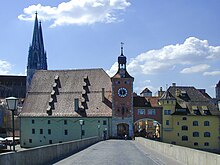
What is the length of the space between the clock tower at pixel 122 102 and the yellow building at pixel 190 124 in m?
7.78

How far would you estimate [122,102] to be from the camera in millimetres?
96000

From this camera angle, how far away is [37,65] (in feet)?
644

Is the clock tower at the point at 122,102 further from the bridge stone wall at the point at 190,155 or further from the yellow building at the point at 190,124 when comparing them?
the bridge stone wall at the point at 190,155

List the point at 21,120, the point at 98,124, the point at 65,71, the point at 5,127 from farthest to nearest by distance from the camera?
the point at 5,127 < the point at 65,71 < the point at 21,120 < the point at 98,124

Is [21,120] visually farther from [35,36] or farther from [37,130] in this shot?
[35,36]

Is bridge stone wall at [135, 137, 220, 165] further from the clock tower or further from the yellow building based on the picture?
the yellow building

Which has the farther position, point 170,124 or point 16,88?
point 16,88

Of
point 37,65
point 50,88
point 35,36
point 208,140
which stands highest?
point 35,36

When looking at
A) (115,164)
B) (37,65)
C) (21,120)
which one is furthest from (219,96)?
(115,164)

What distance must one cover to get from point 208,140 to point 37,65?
376 feet

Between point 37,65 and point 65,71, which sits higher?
point 37,65

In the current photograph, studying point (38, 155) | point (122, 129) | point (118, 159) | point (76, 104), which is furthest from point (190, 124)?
point (38, 155)

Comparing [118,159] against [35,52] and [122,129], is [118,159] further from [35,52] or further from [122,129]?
[35,52]

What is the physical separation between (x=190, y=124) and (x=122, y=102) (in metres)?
16.7
